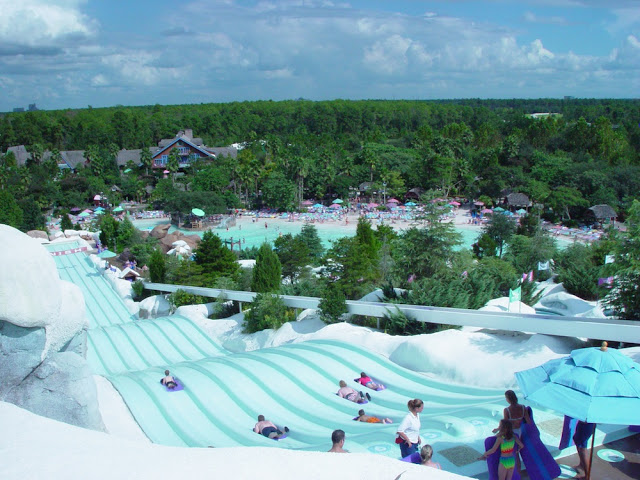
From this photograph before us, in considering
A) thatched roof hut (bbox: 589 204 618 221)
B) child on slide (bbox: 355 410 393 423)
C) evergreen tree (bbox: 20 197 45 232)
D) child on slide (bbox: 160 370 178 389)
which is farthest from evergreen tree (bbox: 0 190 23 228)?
thatched roof hut (bbox: 589 204 618 221)

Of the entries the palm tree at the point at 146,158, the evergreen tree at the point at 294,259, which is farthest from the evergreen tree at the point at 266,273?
the palm tree at the point at 146,158

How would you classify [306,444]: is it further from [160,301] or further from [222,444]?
[160,301]

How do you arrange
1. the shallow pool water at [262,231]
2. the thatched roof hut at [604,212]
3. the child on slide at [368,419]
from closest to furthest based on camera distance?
the child on slide at [368,419] → the thatched roof hut at [604,212] → the shallow pool water at [262,231]

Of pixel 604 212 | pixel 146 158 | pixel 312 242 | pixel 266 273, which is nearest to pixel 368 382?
pixel 266 273

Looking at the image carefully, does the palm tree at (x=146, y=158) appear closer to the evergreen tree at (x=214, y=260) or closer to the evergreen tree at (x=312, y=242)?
the evergreen tree at (x=312, y=242)

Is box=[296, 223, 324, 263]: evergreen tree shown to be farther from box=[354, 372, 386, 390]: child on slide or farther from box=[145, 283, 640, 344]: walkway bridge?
box=[354, 372, 386, 390]: child on slide

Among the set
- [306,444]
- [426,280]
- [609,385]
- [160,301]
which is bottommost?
[160,301]

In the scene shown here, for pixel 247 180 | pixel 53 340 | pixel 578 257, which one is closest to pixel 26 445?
pixel 53 340
